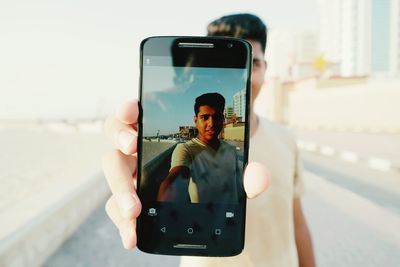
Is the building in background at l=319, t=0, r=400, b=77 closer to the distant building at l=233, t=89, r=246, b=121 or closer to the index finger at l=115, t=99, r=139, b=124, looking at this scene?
the distant building at l=233, t=89, r=246, b=121

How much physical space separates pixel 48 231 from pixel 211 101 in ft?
10.5

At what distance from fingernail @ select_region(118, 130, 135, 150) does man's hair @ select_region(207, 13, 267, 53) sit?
763mm

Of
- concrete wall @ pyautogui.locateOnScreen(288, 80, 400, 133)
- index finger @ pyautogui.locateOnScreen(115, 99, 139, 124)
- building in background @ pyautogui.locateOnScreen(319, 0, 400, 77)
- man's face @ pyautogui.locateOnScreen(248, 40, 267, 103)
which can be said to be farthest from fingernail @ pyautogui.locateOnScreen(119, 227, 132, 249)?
building in background @ pyautogui.locateOnScreen(319, 0, 400, 77)

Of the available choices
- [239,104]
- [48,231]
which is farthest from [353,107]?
[239,104]

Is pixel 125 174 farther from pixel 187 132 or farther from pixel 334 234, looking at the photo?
pixel 334 234

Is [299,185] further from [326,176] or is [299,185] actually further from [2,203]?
[326,176]

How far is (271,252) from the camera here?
130 cm

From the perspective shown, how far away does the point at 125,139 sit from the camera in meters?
0.98

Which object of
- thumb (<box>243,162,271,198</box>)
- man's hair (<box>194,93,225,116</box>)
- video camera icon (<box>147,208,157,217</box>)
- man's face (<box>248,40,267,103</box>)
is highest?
man's face (<box>248,40,267,103</box>)

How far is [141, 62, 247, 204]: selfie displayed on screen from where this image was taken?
105 centimetres

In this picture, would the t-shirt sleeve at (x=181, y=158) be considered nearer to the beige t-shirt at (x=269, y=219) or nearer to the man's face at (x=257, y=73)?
the beige t-shirt at (x=269, y=219)

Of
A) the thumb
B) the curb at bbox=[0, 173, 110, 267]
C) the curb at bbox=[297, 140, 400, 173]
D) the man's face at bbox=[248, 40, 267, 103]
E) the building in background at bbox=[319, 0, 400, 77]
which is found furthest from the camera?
the building in background at bbox=[319, 0, 400, 77]

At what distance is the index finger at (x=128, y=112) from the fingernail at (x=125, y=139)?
4cm

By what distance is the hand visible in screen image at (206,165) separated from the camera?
3.46 ft
